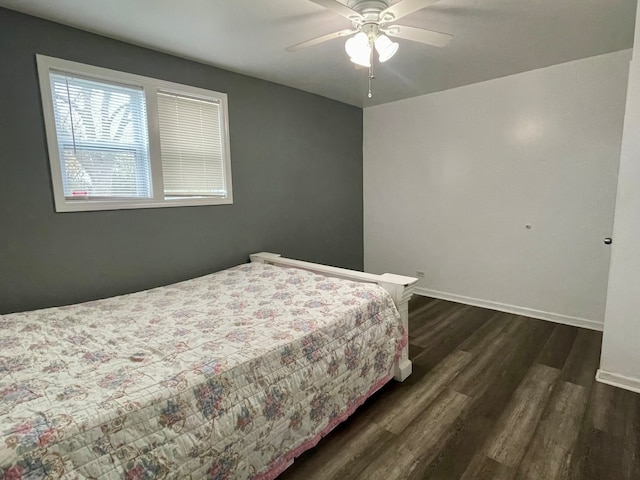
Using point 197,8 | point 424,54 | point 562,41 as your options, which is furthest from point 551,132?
point 197,8

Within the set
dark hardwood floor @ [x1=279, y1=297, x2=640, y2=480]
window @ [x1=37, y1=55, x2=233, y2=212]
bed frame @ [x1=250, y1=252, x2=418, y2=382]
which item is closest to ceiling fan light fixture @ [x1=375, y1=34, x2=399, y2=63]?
bed frame @ [x1=250, y1=252, x2=418, y2=382]

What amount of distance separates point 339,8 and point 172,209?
1.90m

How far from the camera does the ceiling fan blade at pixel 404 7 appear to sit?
4.78 ft

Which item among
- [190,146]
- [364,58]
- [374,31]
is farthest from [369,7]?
[190,146]

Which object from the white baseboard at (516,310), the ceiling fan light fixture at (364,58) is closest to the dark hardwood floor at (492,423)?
the white baseboard at (516,310)

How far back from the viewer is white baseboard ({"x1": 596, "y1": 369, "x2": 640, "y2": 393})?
81.6 inches

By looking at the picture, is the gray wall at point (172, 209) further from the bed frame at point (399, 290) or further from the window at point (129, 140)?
the bed frame at point (399, 290)

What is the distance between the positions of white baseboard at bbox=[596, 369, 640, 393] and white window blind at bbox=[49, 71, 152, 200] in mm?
3464

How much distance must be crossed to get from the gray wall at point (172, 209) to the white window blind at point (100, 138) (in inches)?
4.7

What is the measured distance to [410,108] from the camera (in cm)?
382

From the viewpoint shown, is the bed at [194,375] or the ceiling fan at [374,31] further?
the ceiling fan at [374,31]

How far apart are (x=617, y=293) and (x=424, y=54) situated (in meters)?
2.15

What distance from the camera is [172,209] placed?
2660 millimetres

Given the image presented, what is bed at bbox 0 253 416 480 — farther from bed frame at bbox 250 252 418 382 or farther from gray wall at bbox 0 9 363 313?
gray wall at bbox 0 9 363 313
